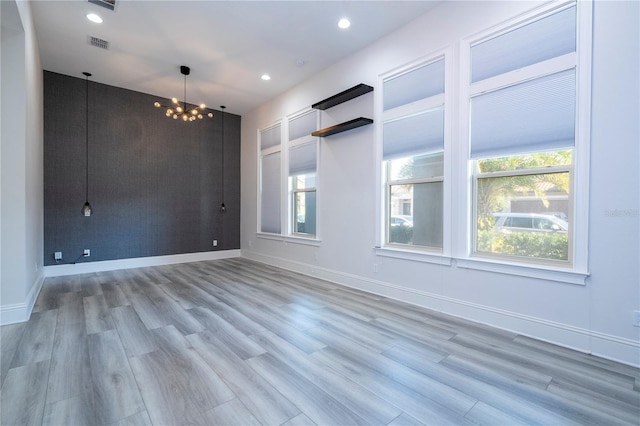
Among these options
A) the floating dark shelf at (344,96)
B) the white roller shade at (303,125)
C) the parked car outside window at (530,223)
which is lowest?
the parked car outside window at (530,223)

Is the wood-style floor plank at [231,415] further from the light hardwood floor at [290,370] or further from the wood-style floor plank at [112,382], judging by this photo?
the wood-style floor plank at [112,382]

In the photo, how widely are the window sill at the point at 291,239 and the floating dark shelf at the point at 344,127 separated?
5.93ft

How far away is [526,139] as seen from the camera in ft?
9.34

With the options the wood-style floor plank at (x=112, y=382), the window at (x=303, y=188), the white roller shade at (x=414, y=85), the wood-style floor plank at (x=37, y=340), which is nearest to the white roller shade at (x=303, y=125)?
the window at (x=303, y=188)

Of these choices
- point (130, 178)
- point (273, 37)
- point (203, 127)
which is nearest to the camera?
point (273, 37)

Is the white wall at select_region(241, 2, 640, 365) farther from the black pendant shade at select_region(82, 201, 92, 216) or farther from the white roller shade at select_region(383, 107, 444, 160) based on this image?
the black pendant shade at select_region(82, 201, 92, 216)

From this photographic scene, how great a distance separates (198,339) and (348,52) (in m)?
4.30

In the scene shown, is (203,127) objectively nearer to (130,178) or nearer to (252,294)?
(130,178)

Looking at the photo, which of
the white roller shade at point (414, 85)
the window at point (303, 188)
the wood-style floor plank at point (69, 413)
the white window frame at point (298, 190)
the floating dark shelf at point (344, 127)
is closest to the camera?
the wood-style floor plank at point (69, 413)

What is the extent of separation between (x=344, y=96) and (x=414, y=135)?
1320 millimetres

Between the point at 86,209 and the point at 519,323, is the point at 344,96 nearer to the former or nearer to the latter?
the point at 519,323

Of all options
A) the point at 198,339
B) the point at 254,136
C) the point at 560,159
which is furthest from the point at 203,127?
the point at 560,159

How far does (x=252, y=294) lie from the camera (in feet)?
13.6

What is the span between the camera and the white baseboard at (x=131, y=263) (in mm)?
5266
